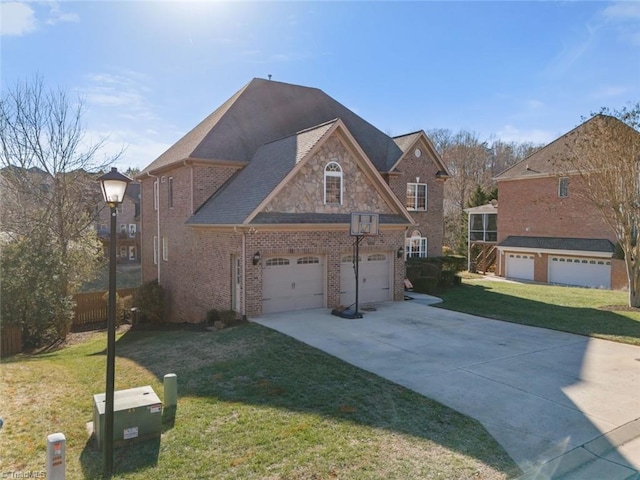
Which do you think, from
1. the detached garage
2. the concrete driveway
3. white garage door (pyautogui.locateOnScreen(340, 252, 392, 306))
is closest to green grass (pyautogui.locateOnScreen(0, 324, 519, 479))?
the concrete driveway

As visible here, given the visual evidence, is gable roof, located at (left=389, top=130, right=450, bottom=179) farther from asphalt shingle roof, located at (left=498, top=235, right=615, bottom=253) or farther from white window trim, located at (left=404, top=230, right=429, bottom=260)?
asphalt shingle roof, located at (left=498, top=235, right=615, bottom=253)

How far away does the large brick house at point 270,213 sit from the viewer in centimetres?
1447

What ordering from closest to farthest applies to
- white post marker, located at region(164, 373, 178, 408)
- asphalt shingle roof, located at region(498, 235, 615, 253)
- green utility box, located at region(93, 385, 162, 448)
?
green utility box, located at region(93, 385, 162, 448), white post marker, located at region(164, 373, 178, 408), asphalt shingle roof, located at region(498, 235, 615, 253)

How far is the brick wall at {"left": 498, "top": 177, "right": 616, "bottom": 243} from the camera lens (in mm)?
28688

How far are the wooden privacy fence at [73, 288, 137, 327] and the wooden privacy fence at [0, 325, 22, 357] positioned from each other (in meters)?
5.94

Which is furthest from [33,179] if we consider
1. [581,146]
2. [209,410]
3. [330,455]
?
[581,146]

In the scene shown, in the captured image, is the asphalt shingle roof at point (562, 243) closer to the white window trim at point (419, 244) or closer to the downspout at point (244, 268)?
the white window trim at point (419, 244)

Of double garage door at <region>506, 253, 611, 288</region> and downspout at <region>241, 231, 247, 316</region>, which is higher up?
downspout at <region>241, 231, 247, 316</region>

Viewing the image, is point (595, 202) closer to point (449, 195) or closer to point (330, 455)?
point (330, 455)

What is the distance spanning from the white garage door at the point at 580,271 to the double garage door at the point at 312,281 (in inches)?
724

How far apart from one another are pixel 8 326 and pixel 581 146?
21.8 meters

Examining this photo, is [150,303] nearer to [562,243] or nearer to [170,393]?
[170,393]

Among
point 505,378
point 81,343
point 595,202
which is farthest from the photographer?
point 595,202

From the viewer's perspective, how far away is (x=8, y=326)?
14.1 m
